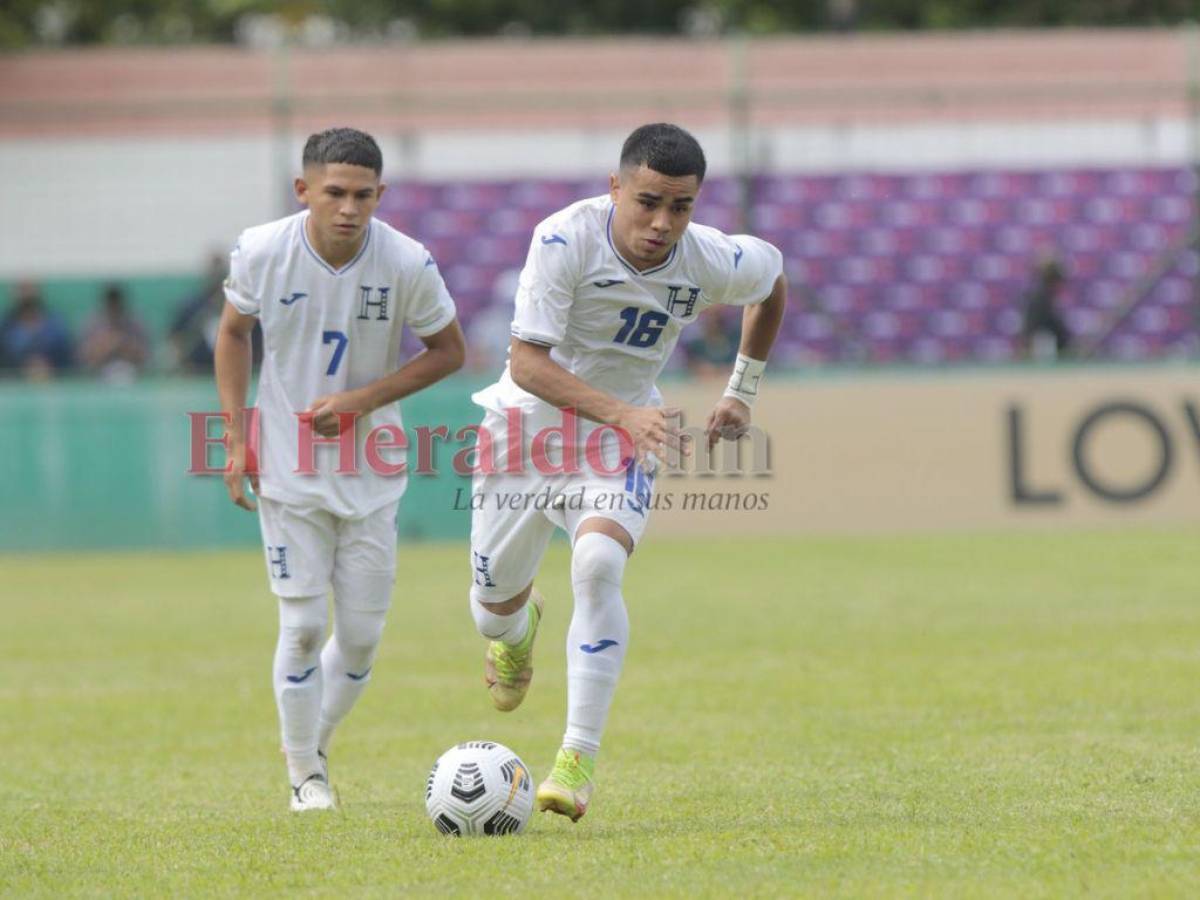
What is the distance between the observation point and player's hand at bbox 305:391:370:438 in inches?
306

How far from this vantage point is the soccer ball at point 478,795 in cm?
681

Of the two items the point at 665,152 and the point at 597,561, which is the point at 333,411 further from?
the point at 665,152

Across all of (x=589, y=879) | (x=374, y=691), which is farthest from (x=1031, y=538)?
(x=589, y=879)

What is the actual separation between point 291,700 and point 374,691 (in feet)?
11.9

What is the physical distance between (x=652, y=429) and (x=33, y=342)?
16689 mm

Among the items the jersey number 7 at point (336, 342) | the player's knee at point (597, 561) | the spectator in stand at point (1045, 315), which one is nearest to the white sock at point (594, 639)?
the player's knee at point (597, 561)

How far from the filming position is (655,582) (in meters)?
17.0

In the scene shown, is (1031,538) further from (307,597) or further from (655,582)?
(307,597)

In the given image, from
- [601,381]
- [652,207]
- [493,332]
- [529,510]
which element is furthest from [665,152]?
[493,332]

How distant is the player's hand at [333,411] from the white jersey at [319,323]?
10 cm

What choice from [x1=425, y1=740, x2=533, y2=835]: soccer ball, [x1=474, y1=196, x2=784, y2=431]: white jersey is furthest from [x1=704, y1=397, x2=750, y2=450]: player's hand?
[x1=425, y1=740, x2=533, y2=835]: soccer ball

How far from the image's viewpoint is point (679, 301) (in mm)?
7617

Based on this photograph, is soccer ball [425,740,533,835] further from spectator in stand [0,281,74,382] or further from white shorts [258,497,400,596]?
spectator in stand [0,281,74,382]

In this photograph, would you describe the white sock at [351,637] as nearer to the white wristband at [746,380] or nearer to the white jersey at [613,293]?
the white jersey at [613,293]
